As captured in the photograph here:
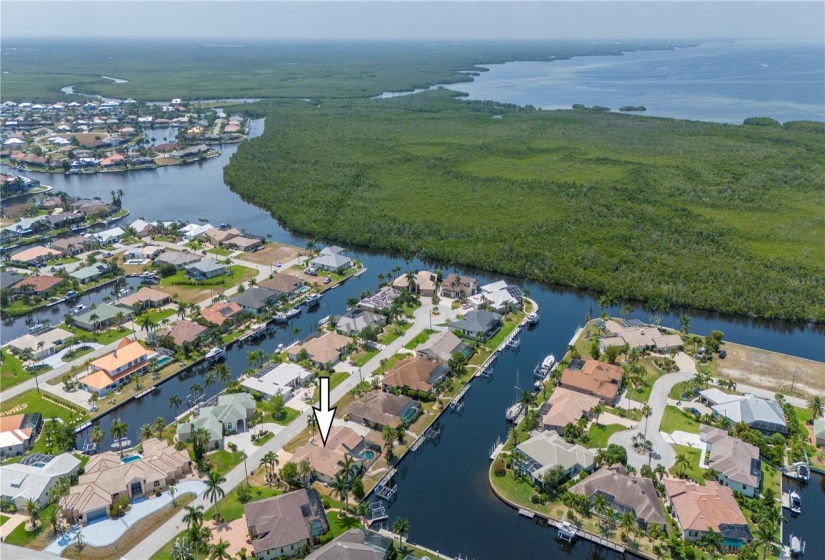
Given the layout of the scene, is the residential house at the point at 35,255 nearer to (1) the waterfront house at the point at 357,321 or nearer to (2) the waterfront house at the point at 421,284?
(1) the waterfront house at the point at 357,321

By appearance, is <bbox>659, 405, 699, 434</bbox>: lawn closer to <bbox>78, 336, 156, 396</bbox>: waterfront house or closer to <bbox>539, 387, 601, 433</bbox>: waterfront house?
<bbox>539, 387, 601, 433</bbox>: waterfront house

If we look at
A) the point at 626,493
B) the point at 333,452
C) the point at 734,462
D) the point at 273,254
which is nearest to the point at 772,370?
the point at 734,462

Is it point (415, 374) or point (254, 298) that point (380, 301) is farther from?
point (415, 374)

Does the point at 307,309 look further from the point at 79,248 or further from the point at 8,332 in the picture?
the point at 79,248

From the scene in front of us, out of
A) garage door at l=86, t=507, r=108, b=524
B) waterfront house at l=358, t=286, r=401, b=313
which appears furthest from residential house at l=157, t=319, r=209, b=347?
garage door at l=86, t=507, r=108, b=524

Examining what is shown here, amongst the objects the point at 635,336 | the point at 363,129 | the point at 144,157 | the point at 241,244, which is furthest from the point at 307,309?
the point at 363,129

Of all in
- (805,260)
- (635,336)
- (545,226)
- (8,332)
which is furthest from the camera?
(545,226)

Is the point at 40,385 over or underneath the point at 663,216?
underneath
